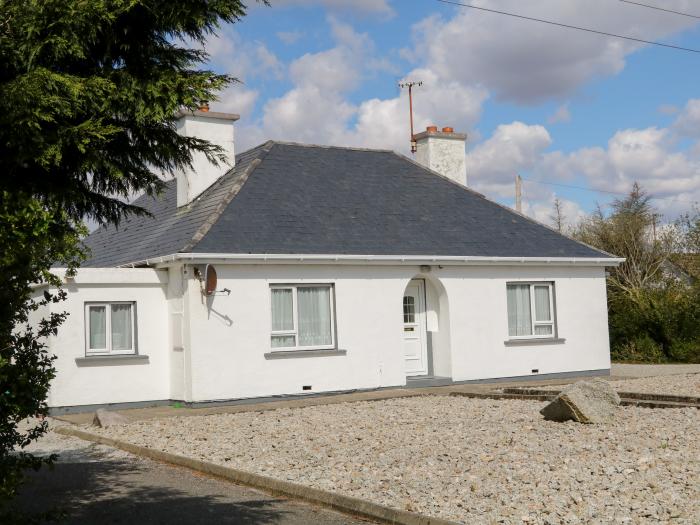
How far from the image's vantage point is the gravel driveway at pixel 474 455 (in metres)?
7.73

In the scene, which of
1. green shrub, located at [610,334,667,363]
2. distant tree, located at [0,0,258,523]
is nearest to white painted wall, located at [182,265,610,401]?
green shrub, located at [610,334,667,363]

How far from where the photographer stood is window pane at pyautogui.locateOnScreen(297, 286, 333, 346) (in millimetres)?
19172

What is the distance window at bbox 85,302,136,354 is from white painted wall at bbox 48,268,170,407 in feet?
0.60

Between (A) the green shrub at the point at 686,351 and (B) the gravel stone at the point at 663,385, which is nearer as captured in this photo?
(B) the gravel stone at the point at 663,385

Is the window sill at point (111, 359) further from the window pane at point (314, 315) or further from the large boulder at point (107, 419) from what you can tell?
the window pane at point (314, 315)

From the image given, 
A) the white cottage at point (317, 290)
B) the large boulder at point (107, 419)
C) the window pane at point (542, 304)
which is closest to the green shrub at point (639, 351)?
the white cottage at point (317, 290)

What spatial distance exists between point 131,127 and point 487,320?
15249mm

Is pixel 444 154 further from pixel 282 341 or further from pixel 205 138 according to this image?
pixel 282 341

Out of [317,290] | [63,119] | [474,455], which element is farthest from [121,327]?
[63,119]

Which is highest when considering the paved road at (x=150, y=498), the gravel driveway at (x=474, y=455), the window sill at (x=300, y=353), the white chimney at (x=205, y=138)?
the white chimney at (x=205, y=138)

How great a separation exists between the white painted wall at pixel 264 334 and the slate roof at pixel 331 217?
0.53 m

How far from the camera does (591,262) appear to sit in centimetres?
2244

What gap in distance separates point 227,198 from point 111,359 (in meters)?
4.34

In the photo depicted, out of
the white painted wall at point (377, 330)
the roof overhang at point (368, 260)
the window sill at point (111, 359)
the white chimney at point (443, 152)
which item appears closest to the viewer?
the window sill at point (111, 359)
